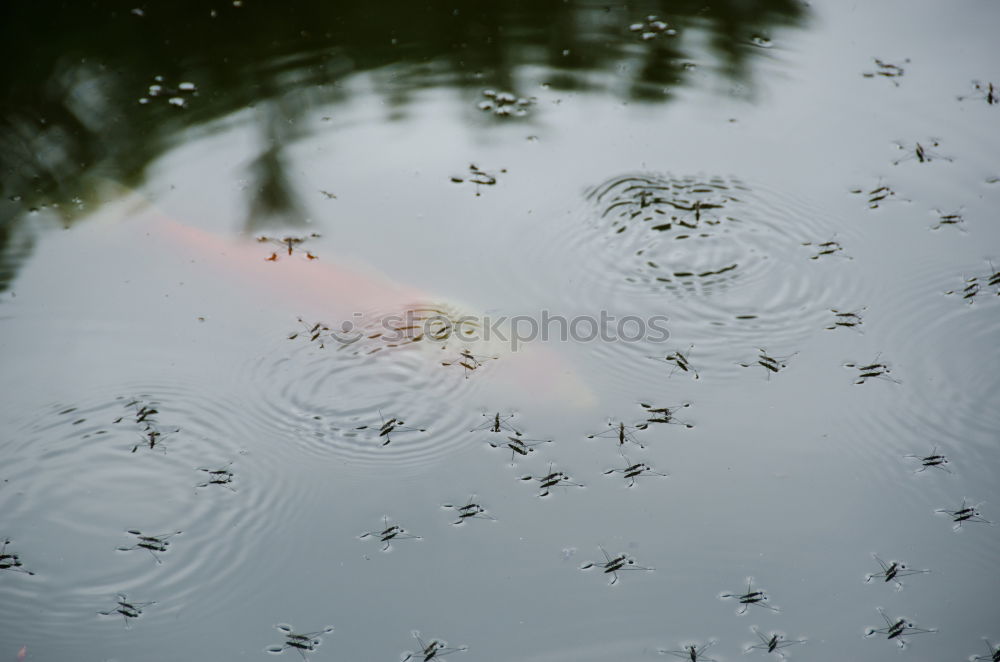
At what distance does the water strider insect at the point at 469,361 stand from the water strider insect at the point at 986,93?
3.75 m

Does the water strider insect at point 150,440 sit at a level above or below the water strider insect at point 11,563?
above

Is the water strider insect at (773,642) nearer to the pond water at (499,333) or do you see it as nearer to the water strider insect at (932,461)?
the pond water at (499,333)

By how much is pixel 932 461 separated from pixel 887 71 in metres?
3.32

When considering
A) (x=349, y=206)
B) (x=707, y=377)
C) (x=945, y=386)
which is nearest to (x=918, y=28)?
(x=945, y=386)

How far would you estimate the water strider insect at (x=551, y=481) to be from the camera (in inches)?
136

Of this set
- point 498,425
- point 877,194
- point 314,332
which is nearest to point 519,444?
point 498,425

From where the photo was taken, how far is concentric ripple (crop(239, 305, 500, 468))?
3.69 m

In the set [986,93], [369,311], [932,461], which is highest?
[986,93]

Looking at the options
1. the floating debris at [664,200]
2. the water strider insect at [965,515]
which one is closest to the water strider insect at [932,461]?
the water strider insect at [965,515]

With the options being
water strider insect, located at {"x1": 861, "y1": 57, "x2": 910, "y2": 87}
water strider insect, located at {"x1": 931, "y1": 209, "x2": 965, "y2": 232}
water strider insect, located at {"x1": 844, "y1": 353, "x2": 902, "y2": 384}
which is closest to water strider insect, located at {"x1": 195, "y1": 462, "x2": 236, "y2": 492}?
water strider insect, located at {"x1": 844, "y1": 353, "x2": 902, "y2": 384}

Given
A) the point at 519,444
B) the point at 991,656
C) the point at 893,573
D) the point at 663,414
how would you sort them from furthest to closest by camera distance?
the point at 663,414, the point at 519,444, the point at 893,573, the point at 991,656

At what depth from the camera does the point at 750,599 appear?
3.11 m

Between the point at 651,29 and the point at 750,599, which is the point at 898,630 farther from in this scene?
the point at 651,29

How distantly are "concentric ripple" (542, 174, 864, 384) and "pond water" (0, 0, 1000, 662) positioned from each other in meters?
0.02
